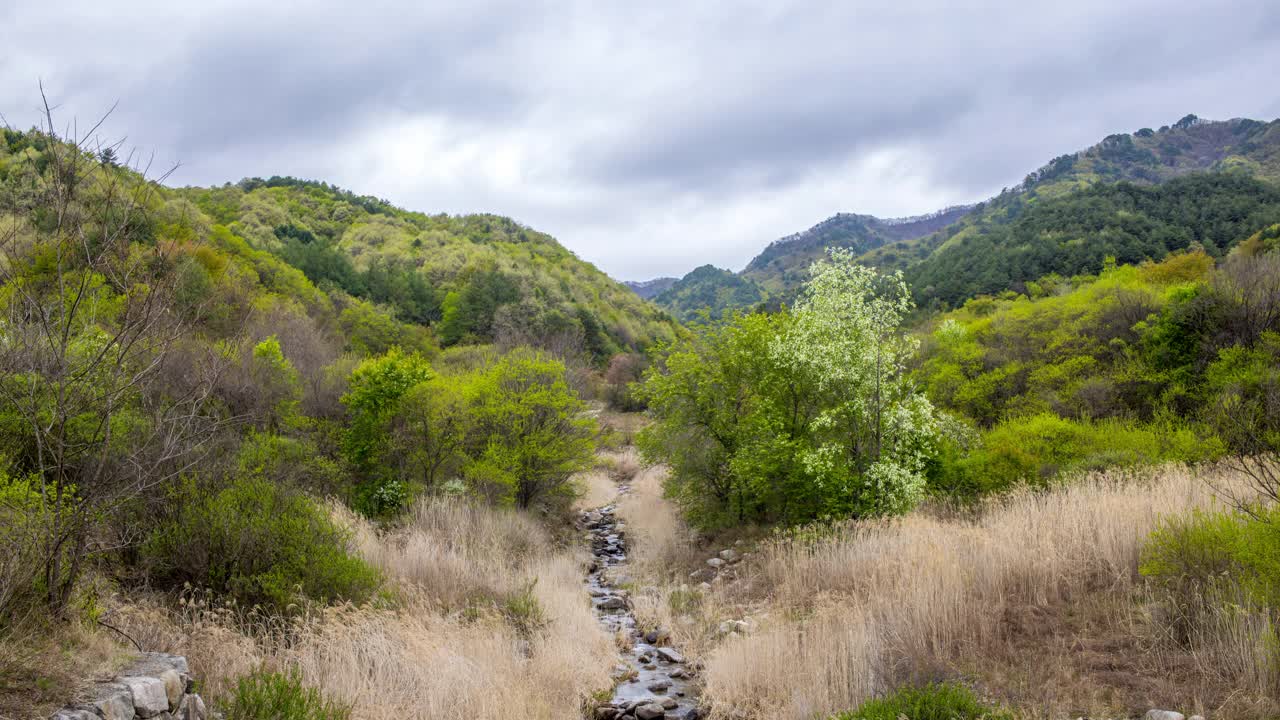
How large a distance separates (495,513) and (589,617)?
5325 mm

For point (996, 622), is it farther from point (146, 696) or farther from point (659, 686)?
point (146, 696)

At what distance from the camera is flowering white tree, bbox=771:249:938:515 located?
40.8 feet

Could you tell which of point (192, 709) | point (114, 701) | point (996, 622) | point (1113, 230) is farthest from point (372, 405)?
point (1113, 230)

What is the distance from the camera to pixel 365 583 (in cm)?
909

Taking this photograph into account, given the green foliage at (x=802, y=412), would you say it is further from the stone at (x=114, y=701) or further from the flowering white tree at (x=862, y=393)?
the stone at (x=114, y=701)

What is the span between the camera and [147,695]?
14.5 feet

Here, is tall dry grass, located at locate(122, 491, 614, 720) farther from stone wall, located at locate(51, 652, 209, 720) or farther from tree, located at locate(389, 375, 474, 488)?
tree, located at locate(389, 375, 474, 488)

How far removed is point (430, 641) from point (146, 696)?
3.76 meters

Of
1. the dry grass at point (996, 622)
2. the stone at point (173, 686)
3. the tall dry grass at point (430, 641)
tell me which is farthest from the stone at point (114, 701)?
the dry grass at point (996, 622)

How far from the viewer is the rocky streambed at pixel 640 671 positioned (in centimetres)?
809

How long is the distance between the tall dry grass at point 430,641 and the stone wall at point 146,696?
2.57ft

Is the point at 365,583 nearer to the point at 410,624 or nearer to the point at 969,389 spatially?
the point at 410,624

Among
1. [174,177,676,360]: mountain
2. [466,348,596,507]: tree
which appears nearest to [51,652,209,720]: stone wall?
[466,348,596,507]: tree

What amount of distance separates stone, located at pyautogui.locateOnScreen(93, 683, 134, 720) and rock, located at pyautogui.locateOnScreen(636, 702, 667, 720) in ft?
17.5
